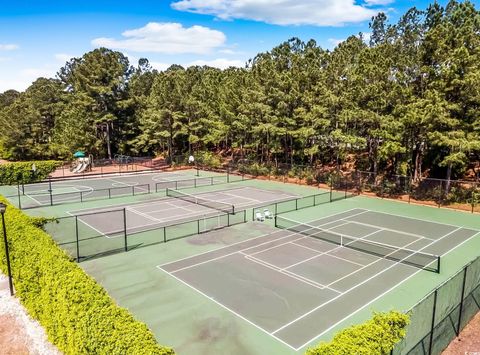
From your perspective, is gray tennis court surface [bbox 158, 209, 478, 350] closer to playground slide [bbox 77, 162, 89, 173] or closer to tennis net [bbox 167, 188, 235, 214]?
tennis net [bbox 167, 188, 235, 214]

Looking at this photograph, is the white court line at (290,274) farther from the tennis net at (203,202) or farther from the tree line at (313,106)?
the tree line at (313,106)

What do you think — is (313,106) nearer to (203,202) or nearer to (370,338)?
(203,202)

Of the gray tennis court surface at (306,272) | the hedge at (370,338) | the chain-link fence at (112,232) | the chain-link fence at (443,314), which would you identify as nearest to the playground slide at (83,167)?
the chain-link fence at (112,232)

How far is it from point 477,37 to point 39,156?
187 feet

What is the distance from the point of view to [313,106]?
34.8m

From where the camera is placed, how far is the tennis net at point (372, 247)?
1603 centimetres

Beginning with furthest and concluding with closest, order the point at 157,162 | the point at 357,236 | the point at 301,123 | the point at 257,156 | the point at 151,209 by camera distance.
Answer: the point at 157,162
the point at 257,156
the point at 301,123
the point at 151,209
the point at 357,236

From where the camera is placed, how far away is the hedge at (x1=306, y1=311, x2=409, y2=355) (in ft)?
21.7

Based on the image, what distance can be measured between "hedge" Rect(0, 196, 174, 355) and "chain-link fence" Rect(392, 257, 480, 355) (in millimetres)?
5351

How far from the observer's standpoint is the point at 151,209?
1043 inches

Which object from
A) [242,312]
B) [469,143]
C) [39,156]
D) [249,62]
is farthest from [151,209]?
[39,156]

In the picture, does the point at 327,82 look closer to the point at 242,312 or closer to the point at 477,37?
the point at 477,37

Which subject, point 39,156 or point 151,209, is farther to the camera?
point 39,156

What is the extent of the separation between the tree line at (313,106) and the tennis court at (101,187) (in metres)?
7.22
